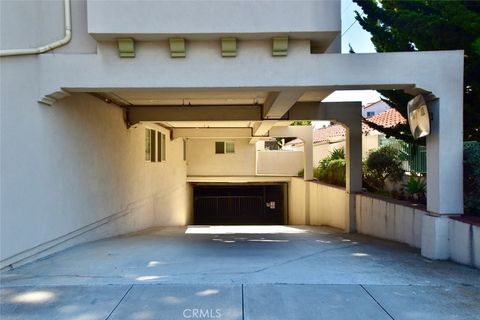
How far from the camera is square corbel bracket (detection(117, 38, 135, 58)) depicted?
224 inches

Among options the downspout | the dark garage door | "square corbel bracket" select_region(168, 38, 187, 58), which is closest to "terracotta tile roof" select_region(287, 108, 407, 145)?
the dark garage door

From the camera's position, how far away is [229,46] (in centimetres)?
574

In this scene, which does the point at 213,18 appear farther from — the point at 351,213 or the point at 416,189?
the point at 351,213

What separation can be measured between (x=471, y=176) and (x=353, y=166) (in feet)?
14.9

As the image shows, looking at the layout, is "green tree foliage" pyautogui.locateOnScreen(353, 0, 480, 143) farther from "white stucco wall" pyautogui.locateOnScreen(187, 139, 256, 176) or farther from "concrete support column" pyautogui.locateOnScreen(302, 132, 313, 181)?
"white stucco wall" pyautogui.locateOnScreen(187, 139, 256, 176)

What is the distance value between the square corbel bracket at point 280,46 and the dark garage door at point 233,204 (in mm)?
18177

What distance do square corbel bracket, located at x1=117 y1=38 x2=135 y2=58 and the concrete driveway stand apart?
313cm

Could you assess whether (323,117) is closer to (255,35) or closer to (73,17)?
(255,35)

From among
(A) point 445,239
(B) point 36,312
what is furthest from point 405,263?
(B) point 36,312

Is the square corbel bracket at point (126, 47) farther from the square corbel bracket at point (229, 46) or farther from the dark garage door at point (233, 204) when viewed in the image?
the dark garage door at point (233, 204)

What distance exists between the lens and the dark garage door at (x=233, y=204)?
2381 centimetres

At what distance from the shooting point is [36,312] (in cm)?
364

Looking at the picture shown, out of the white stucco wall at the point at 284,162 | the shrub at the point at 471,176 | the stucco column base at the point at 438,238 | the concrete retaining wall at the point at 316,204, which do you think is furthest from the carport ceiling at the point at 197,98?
the white stucco wall at the point at 284,162

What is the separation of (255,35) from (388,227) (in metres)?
5.21
